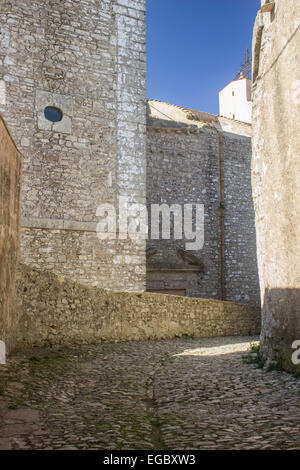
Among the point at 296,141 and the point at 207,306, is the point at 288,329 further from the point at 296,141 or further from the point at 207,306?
the point at 207,306

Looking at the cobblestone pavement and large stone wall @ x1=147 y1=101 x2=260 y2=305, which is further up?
large stone wall @ x1=147 y1=101 x2=260 y2=305

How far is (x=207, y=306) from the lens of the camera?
9.30 meters

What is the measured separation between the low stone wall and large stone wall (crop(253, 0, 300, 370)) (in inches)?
110

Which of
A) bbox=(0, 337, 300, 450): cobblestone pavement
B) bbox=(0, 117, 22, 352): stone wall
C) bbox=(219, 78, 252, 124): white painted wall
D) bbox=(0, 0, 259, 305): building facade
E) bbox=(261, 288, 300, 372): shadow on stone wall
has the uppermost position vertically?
bbox=(219, 78, 252, 124): white painted wall

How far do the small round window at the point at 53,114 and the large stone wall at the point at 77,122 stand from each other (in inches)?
3.3

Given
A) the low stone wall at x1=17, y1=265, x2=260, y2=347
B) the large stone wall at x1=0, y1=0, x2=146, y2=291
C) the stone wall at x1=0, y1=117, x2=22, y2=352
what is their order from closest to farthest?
A: the stone wall at x1=0, y1=117, x2=22, y2=352
the low stone wall at x1=17, y1=265, x2=260, y2=347
the large stone wall at x1=0, y1=0, x2=146, y2=291

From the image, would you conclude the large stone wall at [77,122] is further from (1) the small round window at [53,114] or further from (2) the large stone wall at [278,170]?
(2) the large stone wall at [278,170]

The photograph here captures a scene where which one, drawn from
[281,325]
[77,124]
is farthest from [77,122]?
[281,325]

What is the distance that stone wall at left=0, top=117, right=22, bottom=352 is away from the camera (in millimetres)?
4324

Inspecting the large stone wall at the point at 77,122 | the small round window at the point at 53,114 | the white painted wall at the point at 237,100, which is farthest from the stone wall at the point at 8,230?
the white painted wall at the point at 237,100

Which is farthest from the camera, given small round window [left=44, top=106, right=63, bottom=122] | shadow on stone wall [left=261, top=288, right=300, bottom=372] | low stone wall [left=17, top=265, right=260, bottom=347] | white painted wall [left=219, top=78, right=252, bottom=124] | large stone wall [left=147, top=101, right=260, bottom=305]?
white painted wall [left=219, top=78, right=252, bottom=124]

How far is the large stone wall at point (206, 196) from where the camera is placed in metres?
12.9

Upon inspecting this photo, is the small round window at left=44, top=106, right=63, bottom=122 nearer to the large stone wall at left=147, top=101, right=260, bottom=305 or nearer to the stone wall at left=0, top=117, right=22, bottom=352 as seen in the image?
the stone wall at left=0, top=117, right=22, bottom=352

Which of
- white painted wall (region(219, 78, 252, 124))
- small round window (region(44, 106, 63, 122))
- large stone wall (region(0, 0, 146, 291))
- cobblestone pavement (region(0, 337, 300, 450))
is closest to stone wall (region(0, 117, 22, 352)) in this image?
cobblestone pavement (region(0, 337, 300, 450))
